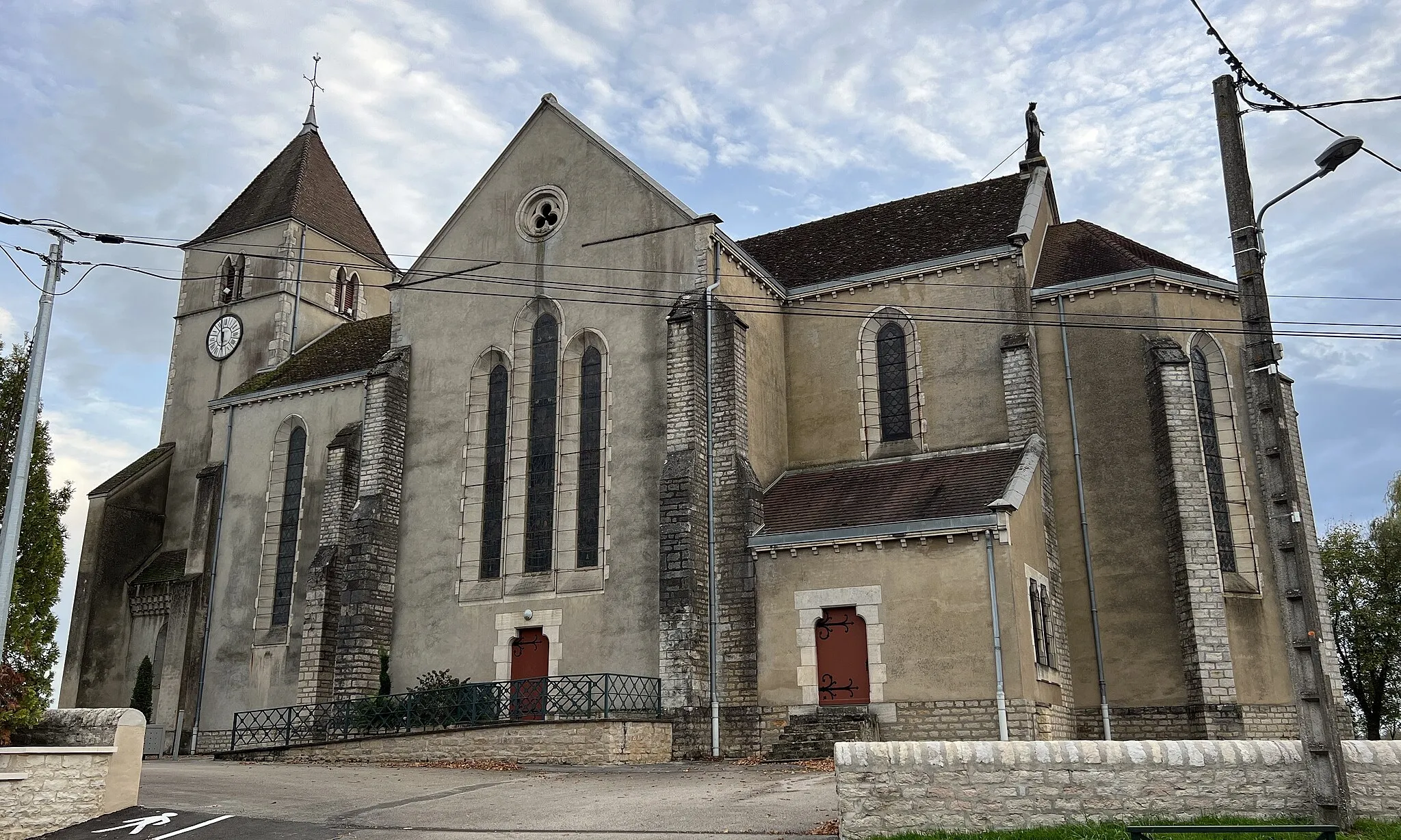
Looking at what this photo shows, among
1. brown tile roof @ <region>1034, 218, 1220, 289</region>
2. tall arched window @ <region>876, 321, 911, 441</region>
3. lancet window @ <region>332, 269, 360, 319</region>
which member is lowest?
tall arched window @ <region>876, 321, 911, 441</region>

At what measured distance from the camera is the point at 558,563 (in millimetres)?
22844

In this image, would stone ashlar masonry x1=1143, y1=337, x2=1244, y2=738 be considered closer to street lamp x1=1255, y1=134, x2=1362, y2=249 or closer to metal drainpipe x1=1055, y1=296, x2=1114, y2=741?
metal drainpipe x1=1055, y1=296, x2=1114, y2=741

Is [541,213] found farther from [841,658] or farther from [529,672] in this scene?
[841,658]

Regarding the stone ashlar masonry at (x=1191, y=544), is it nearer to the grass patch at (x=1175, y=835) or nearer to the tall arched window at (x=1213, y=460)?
the tall arched window at (x=1213, y=460)

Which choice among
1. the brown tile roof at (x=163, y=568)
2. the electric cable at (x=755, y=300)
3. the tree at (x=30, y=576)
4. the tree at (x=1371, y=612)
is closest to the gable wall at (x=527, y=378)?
the electric cable at (x=755, y=300)

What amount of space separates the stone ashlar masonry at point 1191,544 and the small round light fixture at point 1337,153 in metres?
11.3

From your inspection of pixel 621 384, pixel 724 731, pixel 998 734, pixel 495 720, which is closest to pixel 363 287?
pixel 621 384

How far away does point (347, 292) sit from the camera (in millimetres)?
38250

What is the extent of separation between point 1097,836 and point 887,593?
10062 mm

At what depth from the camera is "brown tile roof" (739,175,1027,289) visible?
24.9 metres

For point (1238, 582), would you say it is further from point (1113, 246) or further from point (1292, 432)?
point (1113, 246)

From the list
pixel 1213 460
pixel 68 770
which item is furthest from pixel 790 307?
pixel 68 770

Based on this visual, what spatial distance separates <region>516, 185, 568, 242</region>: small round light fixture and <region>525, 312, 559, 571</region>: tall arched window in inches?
76.2

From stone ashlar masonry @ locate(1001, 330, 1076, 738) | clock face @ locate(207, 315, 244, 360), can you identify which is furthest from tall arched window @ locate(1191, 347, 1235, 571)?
clock face @ locate(207, 315, 244, 360)
